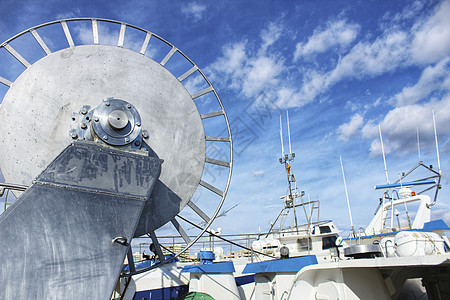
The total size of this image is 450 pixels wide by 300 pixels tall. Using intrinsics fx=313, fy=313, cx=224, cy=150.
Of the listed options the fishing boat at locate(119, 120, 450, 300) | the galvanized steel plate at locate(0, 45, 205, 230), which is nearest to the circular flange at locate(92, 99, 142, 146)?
the galvanized steel plate at locate(0, 45, 205, 230)

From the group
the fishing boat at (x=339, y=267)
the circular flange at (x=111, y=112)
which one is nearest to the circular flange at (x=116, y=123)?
the circular flange at (x=111, y=112)

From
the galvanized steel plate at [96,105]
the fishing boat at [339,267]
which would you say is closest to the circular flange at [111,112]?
the galvanized steel plate at [96,105]

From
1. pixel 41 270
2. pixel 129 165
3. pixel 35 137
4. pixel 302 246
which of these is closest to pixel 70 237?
pixel 41 270

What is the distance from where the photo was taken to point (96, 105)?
464 cm

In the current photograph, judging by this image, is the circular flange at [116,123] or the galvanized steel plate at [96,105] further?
the galvanized steel plate at [96,105]

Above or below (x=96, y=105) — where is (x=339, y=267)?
below

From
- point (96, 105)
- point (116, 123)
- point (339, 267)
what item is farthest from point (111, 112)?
point (339, 267)

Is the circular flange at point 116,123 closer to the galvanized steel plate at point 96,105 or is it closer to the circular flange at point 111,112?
the circular flange at point 111,112

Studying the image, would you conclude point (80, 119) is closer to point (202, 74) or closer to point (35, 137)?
point (35, 137)

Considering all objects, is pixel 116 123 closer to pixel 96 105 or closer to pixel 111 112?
pixel 111 112

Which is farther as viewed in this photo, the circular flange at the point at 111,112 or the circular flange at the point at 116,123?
the circular flange at the point at 111,112

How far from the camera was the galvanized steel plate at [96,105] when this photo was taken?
441 cm

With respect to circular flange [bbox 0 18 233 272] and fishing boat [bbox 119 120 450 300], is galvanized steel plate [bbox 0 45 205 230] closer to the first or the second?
circular flange [bbox 0 18 233 272]

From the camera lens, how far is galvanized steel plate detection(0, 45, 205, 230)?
4414mm
